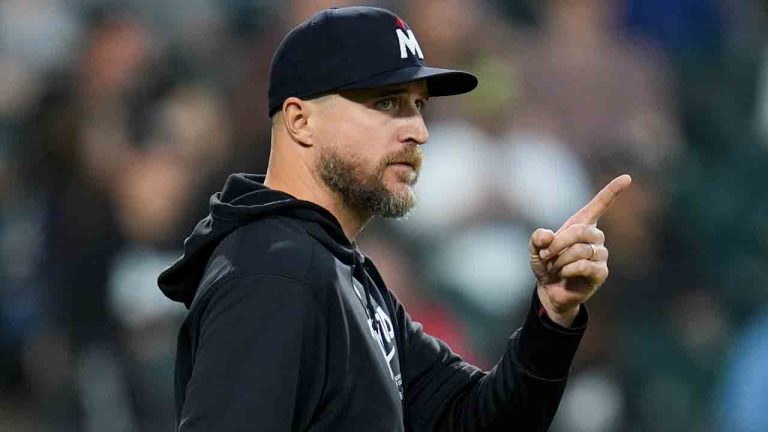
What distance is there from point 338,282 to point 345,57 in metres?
0.46

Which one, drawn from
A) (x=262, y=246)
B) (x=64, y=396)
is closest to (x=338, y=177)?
(x=262, y=246)

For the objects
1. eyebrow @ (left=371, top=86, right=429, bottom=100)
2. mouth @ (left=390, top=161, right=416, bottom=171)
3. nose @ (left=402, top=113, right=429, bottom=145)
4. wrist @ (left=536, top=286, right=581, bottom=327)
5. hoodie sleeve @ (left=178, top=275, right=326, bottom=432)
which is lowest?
wrist @ (left=536, top=286, right=581, bottom=327)

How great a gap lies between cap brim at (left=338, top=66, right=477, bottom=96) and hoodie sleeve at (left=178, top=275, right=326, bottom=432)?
47 cm

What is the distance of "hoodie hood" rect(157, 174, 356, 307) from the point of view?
2418 millimetres

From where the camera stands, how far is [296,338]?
221cm

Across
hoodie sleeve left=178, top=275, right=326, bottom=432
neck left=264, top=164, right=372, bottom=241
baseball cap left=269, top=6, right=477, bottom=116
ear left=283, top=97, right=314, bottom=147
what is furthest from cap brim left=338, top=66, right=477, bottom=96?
hoodie sleeve left=178, top=275, right=326, bottom=432

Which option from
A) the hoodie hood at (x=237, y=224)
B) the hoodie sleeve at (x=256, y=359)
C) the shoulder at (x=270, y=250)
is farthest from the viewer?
the hoodie hood at (x=237, y=224)

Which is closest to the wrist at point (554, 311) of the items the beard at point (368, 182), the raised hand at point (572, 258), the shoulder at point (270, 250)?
the raised hand at point (572, 258)

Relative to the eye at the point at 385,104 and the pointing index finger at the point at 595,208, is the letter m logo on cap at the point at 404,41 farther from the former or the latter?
the pointing index finger at the point at 595,208

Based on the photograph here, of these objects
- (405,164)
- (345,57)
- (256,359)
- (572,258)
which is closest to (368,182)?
(405,164)

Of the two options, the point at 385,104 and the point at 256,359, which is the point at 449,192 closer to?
the point at 385,104

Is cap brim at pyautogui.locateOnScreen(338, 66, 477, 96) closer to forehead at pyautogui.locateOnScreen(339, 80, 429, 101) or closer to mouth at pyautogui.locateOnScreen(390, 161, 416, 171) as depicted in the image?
forehead at pyautogui.locateOnScreen(339, 80, 429, 101)

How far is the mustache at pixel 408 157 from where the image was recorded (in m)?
2.62

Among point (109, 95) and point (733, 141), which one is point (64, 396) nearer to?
point (109, 95)
